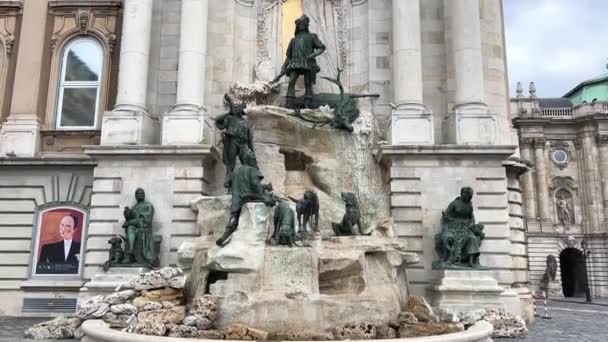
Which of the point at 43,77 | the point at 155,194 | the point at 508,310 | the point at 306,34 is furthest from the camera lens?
the point at 43,77

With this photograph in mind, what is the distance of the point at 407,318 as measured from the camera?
10797mm

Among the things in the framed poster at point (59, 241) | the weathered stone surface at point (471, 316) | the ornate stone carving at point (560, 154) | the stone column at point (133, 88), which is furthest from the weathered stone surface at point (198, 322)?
the ornate stone carving at point (560, 154)

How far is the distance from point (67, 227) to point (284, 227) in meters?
10.2

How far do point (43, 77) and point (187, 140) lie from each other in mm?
7363

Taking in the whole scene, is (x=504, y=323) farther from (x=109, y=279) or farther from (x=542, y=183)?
(x=542, y=183)

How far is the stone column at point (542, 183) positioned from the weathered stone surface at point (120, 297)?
49.2 m

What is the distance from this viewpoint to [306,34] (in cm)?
1803

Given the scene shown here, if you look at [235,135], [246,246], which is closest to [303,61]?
[235,135]

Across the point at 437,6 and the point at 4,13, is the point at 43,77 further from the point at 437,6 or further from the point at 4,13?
the point at 437,6

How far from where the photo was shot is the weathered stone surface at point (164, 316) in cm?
1048

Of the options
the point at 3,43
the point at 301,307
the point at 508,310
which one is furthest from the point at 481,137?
the point at 3,43

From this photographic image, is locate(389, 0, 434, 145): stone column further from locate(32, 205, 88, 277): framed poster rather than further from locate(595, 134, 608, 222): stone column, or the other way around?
locate(595, 134, 608, 222): stone column

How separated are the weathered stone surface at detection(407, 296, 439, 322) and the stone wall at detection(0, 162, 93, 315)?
11.7 m

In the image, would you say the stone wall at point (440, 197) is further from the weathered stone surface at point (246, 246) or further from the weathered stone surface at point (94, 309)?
the weathered stone surface at point (94, 309)
